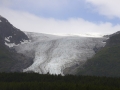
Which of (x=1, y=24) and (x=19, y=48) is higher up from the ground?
(x=1, y=24)

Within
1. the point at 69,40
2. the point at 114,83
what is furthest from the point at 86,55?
the point at 114,83

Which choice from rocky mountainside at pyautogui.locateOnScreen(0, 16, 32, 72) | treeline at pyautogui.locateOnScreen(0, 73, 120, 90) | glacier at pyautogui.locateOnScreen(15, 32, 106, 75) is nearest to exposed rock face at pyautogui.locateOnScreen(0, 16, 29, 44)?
rocky mountainside at pyautogui.locateOnScreen(0, 16, 32, 72)

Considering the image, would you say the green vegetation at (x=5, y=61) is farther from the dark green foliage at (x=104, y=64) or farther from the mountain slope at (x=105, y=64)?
the dark green foliage at (x=104, y=64)

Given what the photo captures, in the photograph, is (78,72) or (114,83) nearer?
(114,83)

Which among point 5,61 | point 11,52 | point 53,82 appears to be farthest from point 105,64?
point 53,82

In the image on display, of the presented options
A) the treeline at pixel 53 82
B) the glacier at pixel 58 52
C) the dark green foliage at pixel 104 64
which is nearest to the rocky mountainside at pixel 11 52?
the glacier at pixel 58 52

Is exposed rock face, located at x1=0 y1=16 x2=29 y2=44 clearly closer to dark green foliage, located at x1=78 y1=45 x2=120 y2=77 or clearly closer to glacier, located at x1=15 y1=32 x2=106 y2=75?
glacier, located at x1=15 y1=32 x2=106 y2=75

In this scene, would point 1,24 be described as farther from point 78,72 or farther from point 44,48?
point 78,72
